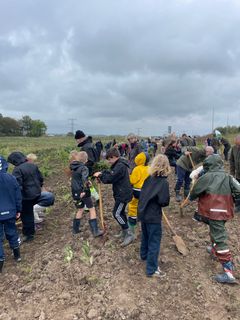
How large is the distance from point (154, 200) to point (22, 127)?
10081cm

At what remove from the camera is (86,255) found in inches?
203

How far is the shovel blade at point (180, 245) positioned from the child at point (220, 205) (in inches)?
28.4

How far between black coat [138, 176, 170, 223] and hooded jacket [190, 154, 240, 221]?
599 mm

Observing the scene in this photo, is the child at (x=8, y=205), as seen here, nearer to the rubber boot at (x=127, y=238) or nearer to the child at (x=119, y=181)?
the child at (x=119, y=181)

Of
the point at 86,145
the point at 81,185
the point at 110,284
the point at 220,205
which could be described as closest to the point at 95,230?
the point at 81,185

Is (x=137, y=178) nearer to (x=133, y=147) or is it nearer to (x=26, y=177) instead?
(x=26, y=177)

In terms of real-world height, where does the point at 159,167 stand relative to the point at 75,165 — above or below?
above


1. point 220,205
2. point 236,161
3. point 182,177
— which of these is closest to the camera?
point 220,205

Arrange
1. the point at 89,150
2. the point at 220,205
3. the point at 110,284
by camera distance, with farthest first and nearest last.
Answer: the point at 89,150 → the point at 220,205 → the point at 110,284

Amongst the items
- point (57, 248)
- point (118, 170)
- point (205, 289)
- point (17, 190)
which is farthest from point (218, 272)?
point (17, 190)

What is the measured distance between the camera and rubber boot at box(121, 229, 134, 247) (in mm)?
5441

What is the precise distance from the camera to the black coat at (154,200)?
441 centimetres

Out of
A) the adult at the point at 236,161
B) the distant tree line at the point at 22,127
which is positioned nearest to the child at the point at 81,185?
the adult at the point at 236,161

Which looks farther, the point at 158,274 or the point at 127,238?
the point at 127,238
